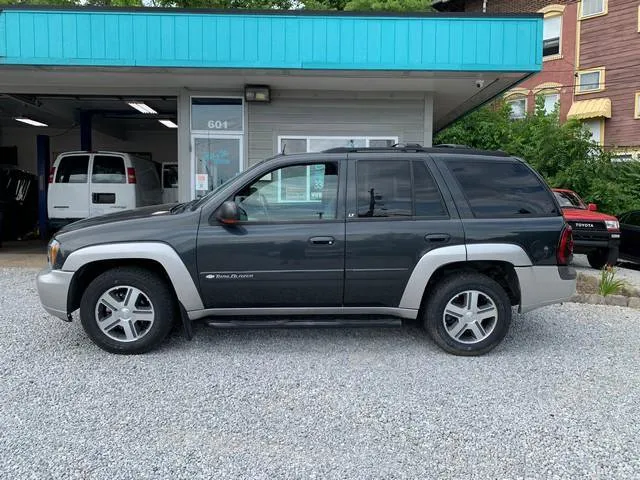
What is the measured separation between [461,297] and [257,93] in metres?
6.28

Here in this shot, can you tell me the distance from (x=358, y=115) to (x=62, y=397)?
7.63 metres

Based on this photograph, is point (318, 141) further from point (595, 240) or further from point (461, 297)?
point (461, 297)

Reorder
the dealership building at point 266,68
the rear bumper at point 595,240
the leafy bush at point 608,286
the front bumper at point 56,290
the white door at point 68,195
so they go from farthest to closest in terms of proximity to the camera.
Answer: the white door at point 68,195 < the rear bumper at point 595,240 < the dealership building at point 266,68 < the leafy bush at point 608,286 < the front bumper at point 56,290

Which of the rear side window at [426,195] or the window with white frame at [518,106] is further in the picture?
the window with white frame at [518,106]

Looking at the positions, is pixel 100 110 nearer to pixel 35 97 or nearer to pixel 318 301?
pixel 35 97

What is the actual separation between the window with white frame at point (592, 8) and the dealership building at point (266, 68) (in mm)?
15868

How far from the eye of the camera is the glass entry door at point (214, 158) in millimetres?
9617

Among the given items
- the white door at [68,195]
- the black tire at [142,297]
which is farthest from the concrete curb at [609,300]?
the white door at [68,195]

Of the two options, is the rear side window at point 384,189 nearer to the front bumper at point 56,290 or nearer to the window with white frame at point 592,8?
the front bumper at point 56,290

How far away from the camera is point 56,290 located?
436cm

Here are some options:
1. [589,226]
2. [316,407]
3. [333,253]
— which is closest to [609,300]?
[589,226]

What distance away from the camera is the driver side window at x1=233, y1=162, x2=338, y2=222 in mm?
4484

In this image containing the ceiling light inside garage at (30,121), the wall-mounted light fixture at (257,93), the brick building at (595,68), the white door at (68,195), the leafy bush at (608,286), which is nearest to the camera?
the leafy bush at (608,286)

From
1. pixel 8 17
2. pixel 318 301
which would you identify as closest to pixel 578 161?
pixel 318 301
